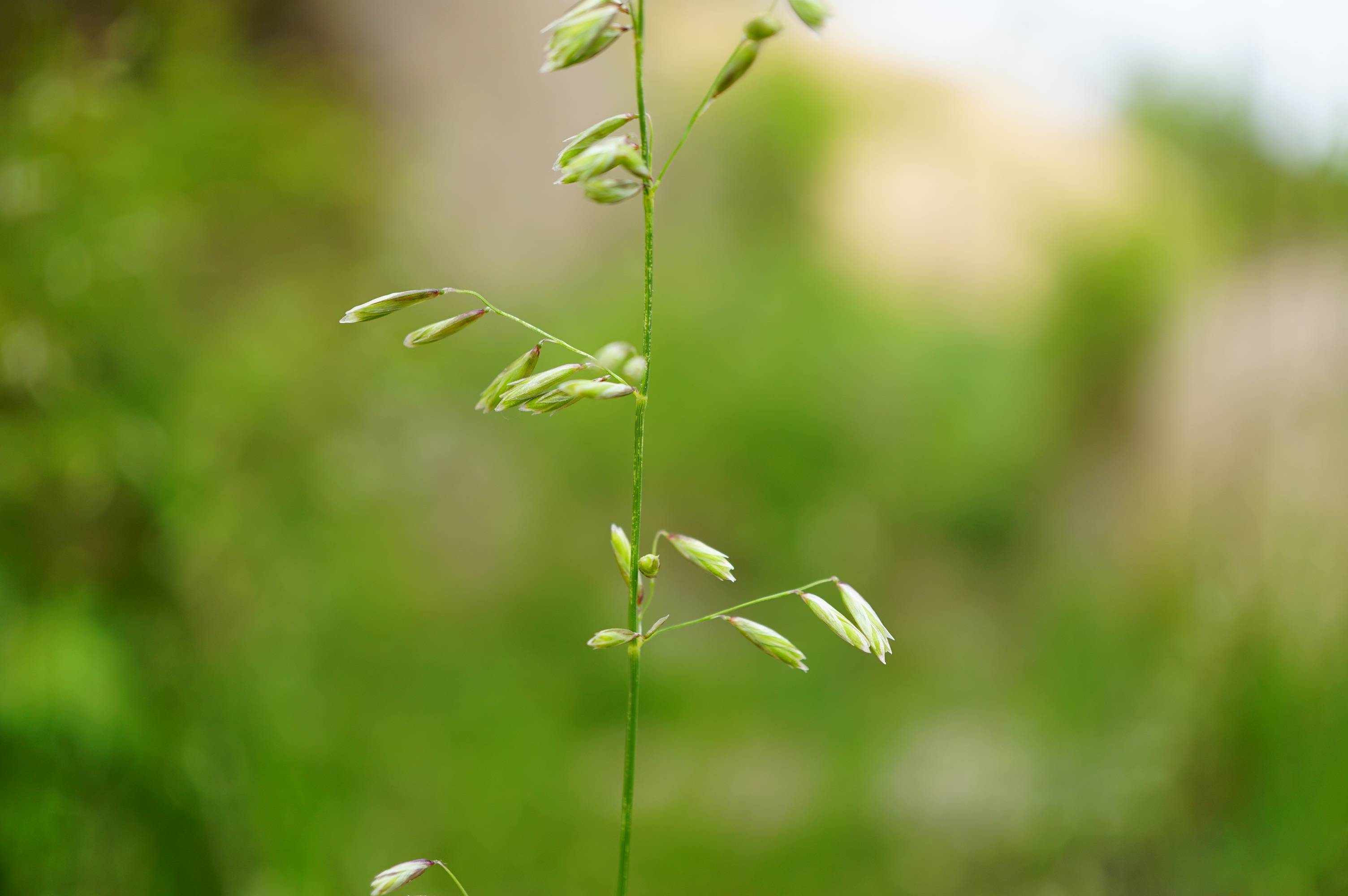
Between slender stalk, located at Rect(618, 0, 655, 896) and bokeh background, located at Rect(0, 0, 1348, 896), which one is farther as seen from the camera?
bokeh background, located at Rect(0, 0, 1348, 896)

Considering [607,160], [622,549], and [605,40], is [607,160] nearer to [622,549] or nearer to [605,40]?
[605,40]

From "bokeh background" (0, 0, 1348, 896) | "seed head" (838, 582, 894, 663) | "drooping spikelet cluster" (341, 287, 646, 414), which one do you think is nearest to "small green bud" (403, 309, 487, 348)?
"drooping spikelet cluster" (341, 287, 646, 414)

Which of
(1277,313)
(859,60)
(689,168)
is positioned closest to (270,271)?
(689,168)

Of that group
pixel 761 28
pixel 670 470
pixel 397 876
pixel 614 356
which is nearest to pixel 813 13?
pixel 761 28

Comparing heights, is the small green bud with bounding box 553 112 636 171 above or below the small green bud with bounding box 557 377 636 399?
above

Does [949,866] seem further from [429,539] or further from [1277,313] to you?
[429,539]

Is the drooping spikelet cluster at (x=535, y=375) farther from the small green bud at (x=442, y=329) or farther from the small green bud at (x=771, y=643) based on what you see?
the small green bud at (x=771, y=643)

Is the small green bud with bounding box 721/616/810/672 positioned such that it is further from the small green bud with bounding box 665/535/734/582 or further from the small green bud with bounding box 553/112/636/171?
the small green bud with bounding box 553/112/636/171
